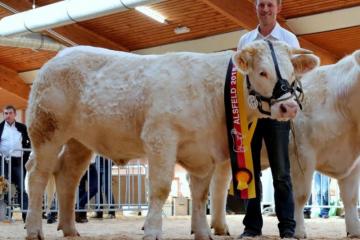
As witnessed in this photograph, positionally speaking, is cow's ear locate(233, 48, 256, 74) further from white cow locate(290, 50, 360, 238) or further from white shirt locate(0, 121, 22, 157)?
white shirt locate(0, 121, 22, 157)

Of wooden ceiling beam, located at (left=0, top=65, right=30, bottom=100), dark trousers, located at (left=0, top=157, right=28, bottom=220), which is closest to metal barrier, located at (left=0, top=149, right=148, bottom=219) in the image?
dark trousers, located at (left=0, top=157, right=28, bottom=220)

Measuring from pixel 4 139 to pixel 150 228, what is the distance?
8328mm

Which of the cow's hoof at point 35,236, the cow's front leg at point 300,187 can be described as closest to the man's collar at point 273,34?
the cow's front leg at point 300,187

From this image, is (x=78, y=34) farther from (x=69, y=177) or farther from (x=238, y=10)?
(x=69, y=177)

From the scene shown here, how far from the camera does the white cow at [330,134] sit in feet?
18.3

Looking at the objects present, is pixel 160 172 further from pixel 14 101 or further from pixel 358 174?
pixel 14 101

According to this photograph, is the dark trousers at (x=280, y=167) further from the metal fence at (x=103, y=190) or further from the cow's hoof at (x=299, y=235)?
the metal fence at (x=103, y=190)

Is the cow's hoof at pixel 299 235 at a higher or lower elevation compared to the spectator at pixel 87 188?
lower

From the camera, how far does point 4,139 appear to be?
12312 millimetres

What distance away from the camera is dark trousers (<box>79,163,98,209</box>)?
12023 millimetres

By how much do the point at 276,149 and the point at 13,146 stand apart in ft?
26.6

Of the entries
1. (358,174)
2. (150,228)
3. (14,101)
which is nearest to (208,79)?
(150,228)

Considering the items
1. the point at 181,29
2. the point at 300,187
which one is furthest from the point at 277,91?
the point at 181,29

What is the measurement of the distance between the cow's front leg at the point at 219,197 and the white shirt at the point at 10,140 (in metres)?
6.64
